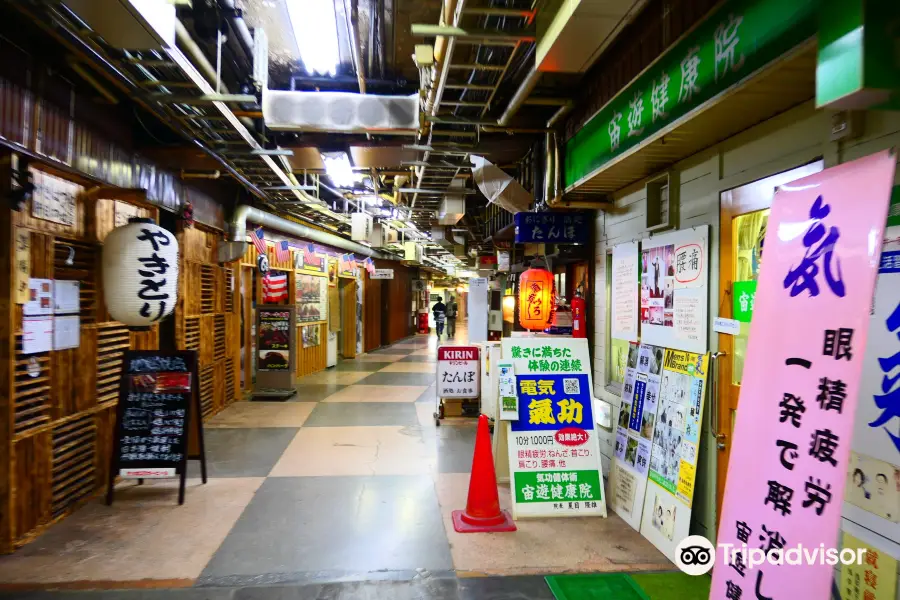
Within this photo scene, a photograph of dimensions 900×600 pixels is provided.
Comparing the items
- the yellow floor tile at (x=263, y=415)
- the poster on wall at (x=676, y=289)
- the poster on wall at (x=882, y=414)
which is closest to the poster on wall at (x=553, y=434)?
the poster on wall at (x=676, y=289)

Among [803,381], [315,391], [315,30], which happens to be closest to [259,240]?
[315,391]

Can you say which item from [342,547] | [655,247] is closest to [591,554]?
[342,547]

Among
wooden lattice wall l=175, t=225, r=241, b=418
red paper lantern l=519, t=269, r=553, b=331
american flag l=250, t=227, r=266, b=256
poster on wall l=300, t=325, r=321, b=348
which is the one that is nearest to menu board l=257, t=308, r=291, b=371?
wooden lattice wall l=175, t=225, r=241, b=418

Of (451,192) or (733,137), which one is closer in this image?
(733,137)

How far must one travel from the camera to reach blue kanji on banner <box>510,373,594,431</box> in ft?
15.1

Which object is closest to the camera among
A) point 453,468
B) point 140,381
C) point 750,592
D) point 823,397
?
point 823,397

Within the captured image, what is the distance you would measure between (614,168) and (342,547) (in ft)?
12.8

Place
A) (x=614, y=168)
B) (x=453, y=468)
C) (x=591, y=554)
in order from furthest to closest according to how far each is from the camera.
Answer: (x=453, y=468) < (x=614, y=168) < (x=591, y=554)

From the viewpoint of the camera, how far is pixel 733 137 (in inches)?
133

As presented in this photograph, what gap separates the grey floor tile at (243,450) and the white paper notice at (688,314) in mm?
4580

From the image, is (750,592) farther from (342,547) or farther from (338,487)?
(338,487)

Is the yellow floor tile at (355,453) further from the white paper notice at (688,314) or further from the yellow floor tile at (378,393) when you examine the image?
the white paper notice at (688,314)

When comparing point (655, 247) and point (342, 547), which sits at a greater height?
point (655, 247)

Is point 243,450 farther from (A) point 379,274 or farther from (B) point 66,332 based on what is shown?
(A) point 379,274
